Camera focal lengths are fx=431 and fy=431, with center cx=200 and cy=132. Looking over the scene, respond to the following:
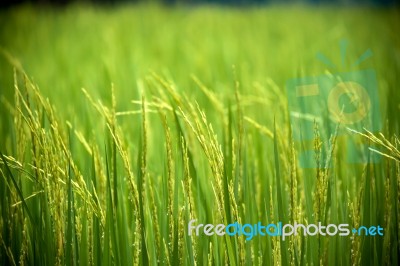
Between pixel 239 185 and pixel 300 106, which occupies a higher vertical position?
pixel 300 106

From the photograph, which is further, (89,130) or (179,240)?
(89,130)

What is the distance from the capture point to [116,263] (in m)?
0.61

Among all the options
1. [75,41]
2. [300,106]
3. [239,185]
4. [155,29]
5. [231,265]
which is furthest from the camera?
[155,29]

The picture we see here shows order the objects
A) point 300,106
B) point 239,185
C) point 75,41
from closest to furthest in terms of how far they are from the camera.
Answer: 1. point 239,185
2. point 300,106
3. point 75,41

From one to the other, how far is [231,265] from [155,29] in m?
2.57

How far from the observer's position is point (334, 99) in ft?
2.87

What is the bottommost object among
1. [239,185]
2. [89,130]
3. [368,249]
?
[368,249]

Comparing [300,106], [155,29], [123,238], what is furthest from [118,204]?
[155,29]

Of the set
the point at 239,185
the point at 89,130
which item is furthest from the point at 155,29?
the point at 239,185

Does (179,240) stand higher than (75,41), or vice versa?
(75,41)

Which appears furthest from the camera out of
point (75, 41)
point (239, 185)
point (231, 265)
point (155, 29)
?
point (155, 29)

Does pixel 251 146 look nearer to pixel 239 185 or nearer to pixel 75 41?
pixel 239 185

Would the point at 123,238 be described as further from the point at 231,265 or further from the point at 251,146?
the point at 251,146

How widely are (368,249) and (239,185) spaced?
0.22 m
